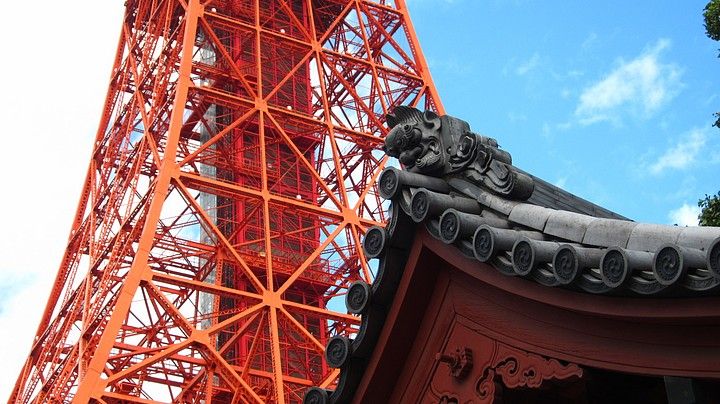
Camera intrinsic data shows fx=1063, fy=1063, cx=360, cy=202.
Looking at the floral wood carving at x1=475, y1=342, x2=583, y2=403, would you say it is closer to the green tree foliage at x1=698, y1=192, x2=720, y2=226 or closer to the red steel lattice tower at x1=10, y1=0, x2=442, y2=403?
the green tree foliage at x1=698, y1=192, x2=720, y2=226

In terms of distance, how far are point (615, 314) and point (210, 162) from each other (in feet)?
59.7

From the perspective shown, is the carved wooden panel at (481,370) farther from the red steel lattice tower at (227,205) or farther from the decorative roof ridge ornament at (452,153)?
the red steel lattice tower at (227,205)

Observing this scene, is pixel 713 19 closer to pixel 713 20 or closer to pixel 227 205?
pixel 713 20

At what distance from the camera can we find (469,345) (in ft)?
20.1

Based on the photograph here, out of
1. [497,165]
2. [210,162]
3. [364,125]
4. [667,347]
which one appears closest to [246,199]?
[210,162]

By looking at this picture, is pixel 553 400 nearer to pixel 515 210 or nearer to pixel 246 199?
pixel 515 210

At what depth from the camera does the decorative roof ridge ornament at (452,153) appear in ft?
20.2

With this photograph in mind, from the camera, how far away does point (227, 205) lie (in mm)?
22578

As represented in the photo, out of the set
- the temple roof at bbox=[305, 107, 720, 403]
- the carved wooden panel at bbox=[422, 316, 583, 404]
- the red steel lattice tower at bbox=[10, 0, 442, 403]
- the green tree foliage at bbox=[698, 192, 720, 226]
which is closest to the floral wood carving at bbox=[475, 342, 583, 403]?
the carved wooden panel at bbox=[422, 316, 583, 404]

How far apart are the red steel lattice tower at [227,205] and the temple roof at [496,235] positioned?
10710 mm

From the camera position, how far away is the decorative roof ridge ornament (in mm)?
6168

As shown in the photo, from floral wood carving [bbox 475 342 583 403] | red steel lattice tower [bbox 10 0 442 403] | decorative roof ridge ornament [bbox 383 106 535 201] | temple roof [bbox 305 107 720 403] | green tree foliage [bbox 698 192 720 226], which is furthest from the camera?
red steel lattice tower [bbox 10 0 442 403]

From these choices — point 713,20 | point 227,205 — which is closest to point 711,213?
point 713,20

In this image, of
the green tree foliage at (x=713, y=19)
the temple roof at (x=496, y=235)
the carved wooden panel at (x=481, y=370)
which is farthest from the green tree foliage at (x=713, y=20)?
the carved wooden panel at (x=481, y=370)
